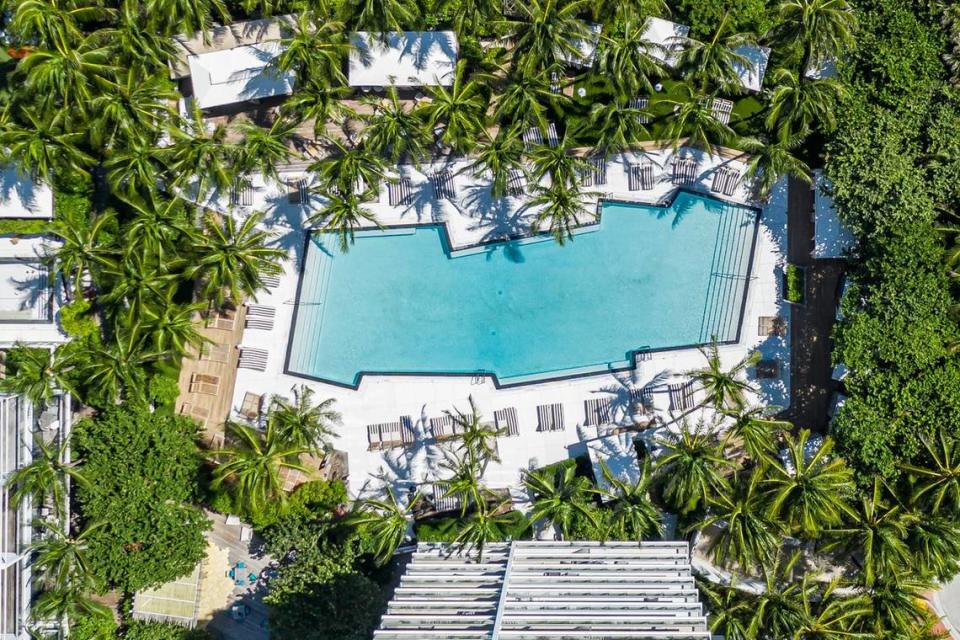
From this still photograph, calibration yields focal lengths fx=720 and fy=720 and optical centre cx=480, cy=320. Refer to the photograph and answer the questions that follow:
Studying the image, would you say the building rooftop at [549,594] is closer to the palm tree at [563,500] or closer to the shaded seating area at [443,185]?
the palm tree at [563,500]

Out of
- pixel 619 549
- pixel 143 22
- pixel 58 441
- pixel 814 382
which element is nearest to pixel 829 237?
pixel 814 382

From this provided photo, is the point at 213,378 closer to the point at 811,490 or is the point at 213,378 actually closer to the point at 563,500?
the point at 563,500

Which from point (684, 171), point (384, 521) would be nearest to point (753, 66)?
point (684, 171)

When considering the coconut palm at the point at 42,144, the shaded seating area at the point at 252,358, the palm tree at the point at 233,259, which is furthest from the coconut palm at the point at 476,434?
the coconut palm at the point at 42,144

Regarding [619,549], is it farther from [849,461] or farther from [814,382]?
[814,382]

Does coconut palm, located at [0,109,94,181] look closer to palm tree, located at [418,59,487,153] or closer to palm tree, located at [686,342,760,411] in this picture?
palm tree, located at [418,59,487,153]

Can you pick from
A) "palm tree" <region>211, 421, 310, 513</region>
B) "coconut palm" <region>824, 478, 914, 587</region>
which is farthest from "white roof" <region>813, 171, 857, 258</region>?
"palm tree" <region>211, 421, 310, 513</region>
